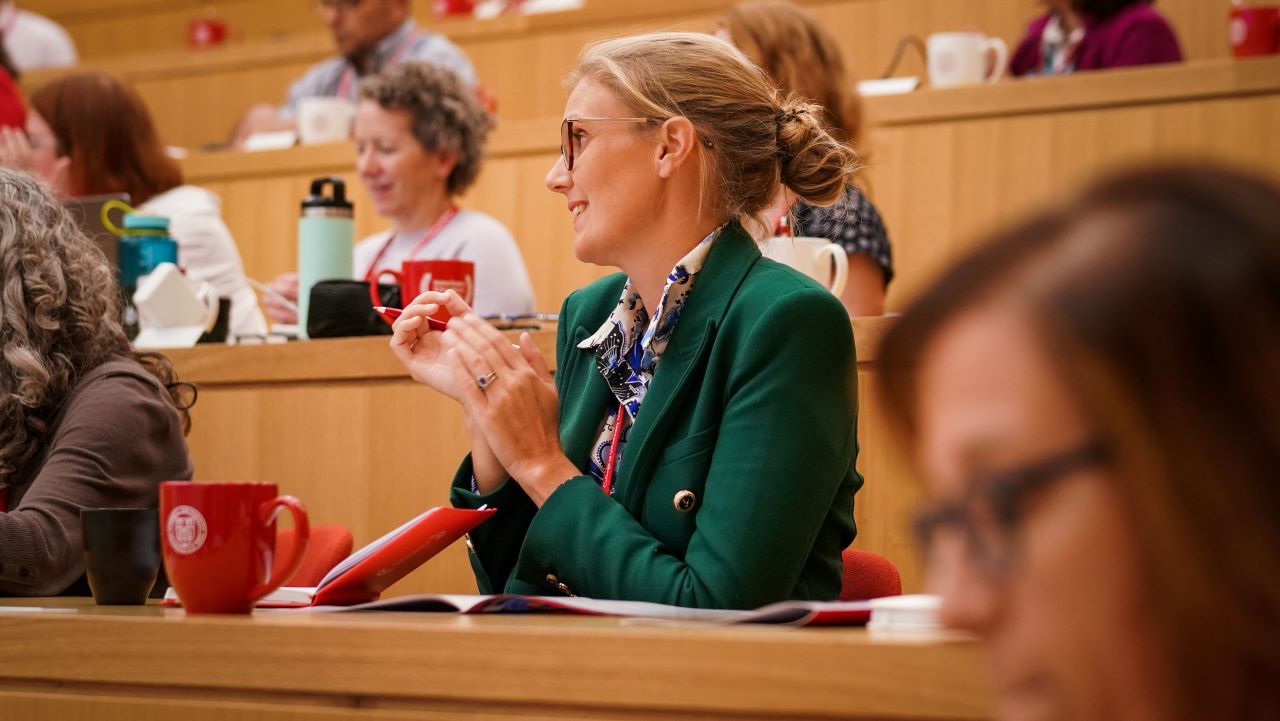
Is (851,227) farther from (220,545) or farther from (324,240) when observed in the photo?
(220,545)

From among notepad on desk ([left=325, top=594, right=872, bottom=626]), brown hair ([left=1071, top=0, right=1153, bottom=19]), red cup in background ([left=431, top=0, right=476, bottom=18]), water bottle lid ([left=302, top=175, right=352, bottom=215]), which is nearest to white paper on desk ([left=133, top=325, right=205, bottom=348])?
Result: water bottle lid ([left=302, top=175, right=352, bottom=215])

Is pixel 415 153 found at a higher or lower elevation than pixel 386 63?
lower

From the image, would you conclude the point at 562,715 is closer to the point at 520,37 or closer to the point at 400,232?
the point at 400,232

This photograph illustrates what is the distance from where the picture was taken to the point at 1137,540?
0.46 meters

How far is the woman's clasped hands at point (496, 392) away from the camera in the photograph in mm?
1458

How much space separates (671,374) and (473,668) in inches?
24.8

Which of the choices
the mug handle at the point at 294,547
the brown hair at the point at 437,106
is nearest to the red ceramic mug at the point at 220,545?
the mug handle at the point at 294,547

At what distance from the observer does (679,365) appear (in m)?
1.49

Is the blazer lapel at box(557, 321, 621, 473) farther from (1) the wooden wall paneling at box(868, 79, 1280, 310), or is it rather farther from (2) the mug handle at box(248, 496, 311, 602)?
(1) the wooden wall paneling at box(868, 79, 1280, 310)

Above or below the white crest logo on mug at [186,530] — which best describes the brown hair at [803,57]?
above

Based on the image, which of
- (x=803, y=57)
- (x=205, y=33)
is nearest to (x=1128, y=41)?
(x=803, y=57)

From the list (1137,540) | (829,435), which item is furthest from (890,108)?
(1137,540)

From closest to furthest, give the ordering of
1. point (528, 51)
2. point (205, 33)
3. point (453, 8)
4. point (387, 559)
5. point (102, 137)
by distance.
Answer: point (387, 559) → point (102, 137) → point (528, 51) → point (453, 8) → point (205, 33)

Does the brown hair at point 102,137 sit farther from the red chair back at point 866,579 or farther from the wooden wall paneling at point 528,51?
the red chair back at point 866,579
